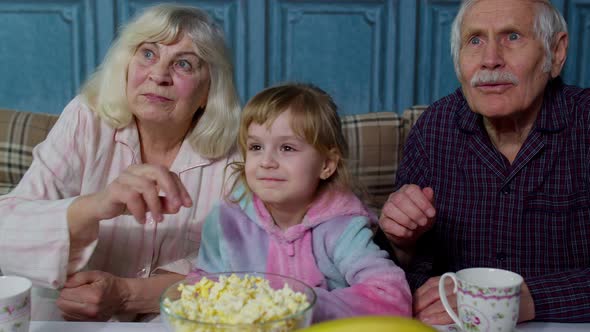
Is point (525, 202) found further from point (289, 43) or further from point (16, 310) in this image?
point (289, 43)

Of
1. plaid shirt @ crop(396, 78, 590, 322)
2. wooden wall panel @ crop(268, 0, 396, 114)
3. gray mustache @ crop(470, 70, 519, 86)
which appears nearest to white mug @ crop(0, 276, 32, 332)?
plaid shirt @ crop(396, 78, 590, 322)

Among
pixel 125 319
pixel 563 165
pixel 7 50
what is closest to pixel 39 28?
pixel 7 50

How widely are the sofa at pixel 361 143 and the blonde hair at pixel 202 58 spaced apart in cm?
53

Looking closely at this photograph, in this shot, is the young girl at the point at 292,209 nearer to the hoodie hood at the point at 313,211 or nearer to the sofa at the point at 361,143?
the hoodie hood at the point at 313,211

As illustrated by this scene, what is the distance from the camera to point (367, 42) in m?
3.25

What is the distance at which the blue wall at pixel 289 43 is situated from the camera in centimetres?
318

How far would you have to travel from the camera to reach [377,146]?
7.35 feet

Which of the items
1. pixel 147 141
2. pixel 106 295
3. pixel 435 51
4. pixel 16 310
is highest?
pixel 435 51

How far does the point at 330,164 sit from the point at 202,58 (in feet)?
1.59

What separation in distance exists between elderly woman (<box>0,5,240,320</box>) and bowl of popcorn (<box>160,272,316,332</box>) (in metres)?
0.60

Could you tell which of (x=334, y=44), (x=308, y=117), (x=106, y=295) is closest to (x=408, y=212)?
(x=308, y=117)

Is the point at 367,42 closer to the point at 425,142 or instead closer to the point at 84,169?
the point at 425,142

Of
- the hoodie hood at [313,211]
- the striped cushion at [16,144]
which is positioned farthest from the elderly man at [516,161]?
the striped cushion at [16,144]

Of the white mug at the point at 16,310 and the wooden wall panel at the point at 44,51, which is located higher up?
the wooden wall panel at the point at 44,51
